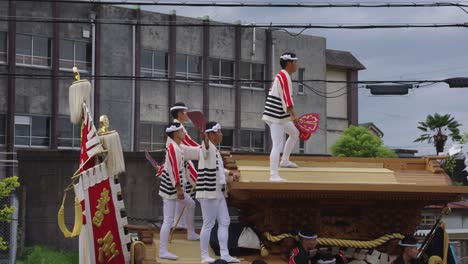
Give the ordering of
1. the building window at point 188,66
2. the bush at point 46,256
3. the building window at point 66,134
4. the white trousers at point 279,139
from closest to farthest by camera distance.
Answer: the white trousers at point 279,139, the bush at point 46,256, the building window at point 66,134, the building window at point 188,66

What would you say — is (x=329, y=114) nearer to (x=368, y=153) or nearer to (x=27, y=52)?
(x=368, y=153)

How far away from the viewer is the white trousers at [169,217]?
30.3ft

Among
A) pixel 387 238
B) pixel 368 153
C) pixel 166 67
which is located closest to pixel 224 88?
pixel 166 67

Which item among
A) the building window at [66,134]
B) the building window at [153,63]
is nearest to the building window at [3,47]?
the building window at [66,134]

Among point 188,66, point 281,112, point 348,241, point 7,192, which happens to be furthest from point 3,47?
point 348,241

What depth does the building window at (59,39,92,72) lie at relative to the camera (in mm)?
27547

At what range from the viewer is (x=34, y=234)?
59.9ft

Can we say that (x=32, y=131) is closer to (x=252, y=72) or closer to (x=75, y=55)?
(x=75, y=55)

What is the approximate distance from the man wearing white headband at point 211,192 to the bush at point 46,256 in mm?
8133

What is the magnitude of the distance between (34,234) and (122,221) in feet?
32.1

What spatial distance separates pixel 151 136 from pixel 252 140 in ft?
15.4

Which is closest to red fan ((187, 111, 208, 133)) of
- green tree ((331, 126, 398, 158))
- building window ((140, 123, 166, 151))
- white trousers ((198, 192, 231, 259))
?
white trousers ((198, 192, 231, 259))

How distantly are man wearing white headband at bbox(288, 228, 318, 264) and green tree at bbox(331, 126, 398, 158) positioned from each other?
2189 cm

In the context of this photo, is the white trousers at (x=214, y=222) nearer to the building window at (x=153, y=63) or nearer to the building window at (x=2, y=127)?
the building window at (x=2, y=127)
